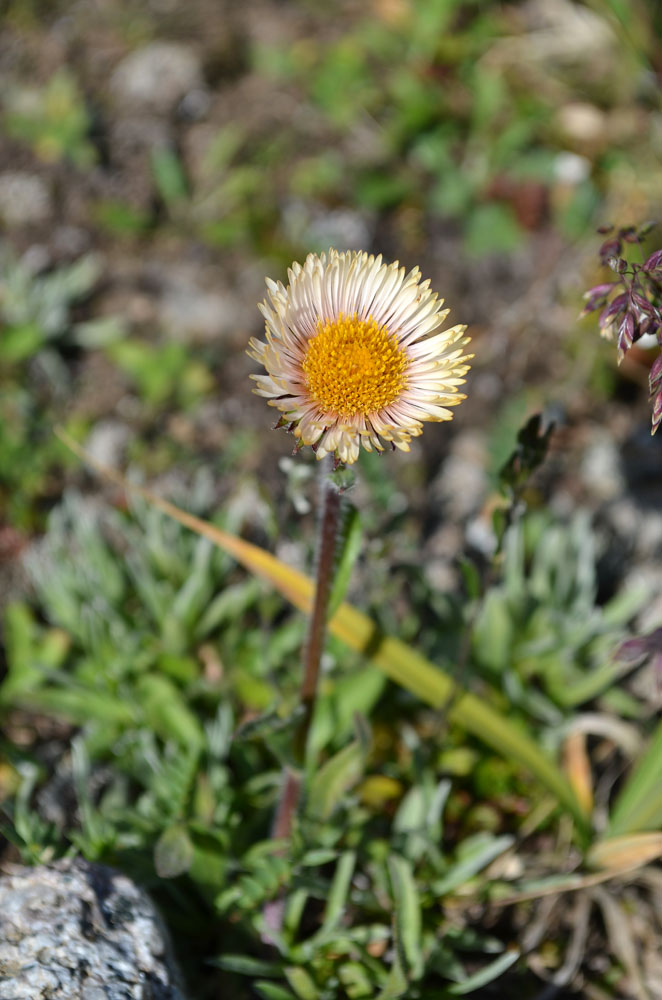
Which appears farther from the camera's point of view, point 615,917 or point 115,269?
point 115,269

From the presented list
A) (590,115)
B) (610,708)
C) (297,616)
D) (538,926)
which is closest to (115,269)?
(297,616)

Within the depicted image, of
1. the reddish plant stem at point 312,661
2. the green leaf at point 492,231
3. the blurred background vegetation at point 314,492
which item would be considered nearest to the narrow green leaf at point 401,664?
the blurred background vegetation at point 314,492

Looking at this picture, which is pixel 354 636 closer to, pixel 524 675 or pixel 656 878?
pixel 524 675

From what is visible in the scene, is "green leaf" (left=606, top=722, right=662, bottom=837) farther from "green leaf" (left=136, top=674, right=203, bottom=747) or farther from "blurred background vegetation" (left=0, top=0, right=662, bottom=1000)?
"green leaf" (left=136, top=674, right=203, bottom=747)

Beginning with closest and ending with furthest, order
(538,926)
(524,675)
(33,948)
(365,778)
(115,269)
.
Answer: (33,948) → (538,926) → (365,778) → (524,675) → (115,269)

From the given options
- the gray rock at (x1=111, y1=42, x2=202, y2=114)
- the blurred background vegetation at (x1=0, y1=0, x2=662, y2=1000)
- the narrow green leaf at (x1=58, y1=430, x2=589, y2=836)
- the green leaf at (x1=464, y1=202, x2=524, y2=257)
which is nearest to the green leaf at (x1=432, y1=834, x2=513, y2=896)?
the blurred background vegetation at (x1=0, y1=0, x2=662, y2=1000)

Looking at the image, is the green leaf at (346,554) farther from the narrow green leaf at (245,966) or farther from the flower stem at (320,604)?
the narrow green leaf at (245,966)

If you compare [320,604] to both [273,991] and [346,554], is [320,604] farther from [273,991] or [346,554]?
[273,991]

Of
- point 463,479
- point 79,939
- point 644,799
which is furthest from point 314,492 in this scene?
point 79,939
